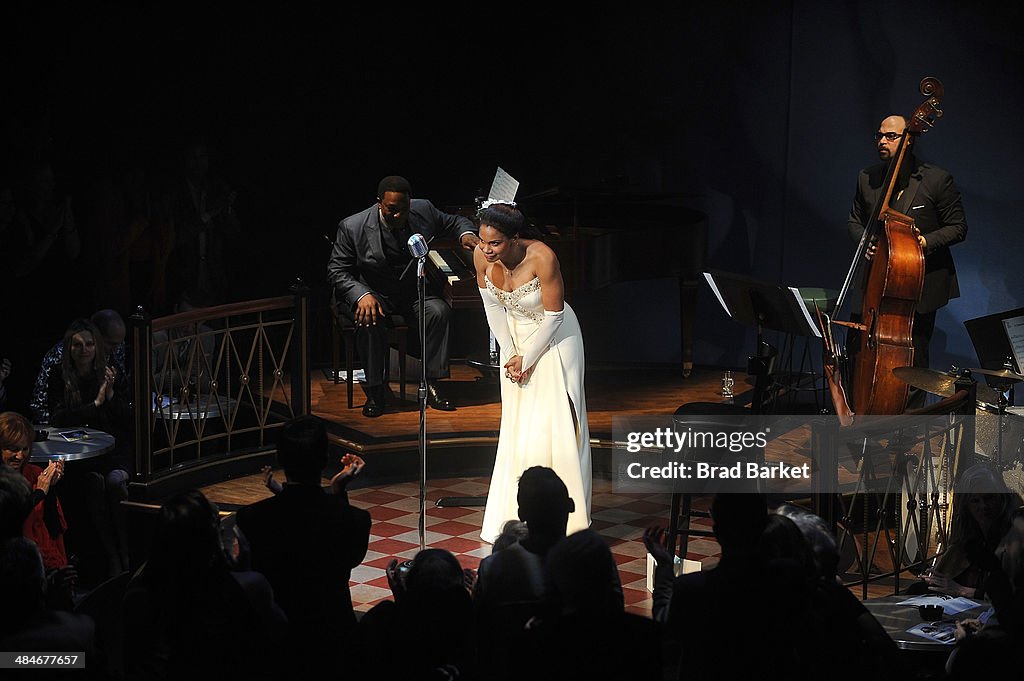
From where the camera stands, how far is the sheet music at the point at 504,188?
6848 mm

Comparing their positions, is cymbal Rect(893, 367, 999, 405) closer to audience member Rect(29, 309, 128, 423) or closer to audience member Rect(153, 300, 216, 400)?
audience member Rect(153, 300, 216, 400)

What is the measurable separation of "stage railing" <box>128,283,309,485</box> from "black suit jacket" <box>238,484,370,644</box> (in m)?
2.76

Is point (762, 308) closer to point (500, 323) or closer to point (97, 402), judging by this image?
point (500, 323)

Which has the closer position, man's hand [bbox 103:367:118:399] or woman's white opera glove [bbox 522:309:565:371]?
woman's white opera glove [bbox 522:309:565:371]

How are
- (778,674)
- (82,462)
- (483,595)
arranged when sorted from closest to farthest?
(778,674), (483,595), (82,462)

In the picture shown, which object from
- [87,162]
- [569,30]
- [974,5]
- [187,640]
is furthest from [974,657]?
[569,30]

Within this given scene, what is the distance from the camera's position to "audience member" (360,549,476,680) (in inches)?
119

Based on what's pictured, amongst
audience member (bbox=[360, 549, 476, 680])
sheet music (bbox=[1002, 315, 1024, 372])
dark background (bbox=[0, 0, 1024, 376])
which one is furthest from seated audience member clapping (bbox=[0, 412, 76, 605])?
sheet music (bbox=[1002, 315, 1024, 372])

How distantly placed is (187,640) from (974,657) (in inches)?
76.8

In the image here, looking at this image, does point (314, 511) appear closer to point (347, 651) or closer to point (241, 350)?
point (347, 651)

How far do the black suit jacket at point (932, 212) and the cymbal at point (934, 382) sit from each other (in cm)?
126

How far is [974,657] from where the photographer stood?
3234 mm

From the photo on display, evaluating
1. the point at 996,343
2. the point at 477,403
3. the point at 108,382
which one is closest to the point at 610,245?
the point at 477,403

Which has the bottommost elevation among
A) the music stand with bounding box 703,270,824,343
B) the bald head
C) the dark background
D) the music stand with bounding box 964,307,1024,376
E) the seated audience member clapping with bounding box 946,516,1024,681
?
the seated audience member clapping with bounding box 946,516,1024,681
